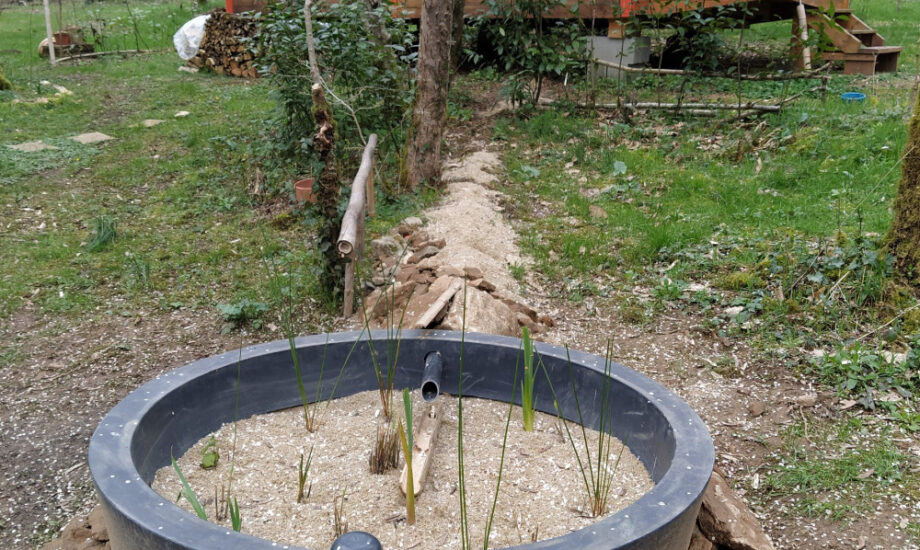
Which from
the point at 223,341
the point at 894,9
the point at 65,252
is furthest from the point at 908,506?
the point at 894,9

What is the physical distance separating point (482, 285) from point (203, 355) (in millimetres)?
1569

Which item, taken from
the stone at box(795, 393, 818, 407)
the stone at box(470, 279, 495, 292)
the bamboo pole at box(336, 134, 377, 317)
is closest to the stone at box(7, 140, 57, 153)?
the bamboo pole at box(336, 134, 377, 317)

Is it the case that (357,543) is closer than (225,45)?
Yes

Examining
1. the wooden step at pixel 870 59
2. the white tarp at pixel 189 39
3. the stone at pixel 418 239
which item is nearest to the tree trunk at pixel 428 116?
the stone at pixel 418 239

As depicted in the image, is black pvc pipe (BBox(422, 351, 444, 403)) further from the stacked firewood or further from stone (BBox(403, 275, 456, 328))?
the stacked firewood

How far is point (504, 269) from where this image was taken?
488 centimetres

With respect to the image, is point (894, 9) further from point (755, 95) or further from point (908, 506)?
point (908, 506)

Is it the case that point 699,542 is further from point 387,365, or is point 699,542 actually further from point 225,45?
point 225,45

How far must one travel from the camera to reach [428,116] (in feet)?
20.9

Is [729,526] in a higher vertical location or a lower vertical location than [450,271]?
lower

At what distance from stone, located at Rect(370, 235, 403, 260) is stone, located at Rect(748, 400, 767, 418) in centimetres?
236

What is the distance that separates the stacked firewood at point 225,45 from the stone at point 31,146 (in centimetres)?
396

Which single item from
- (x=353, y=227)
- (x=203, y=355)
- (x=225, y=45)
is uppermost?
(x=225, y=45)

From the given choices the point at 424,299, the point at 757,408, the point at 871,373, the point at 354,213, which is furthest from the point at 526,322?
the point at 871,373
